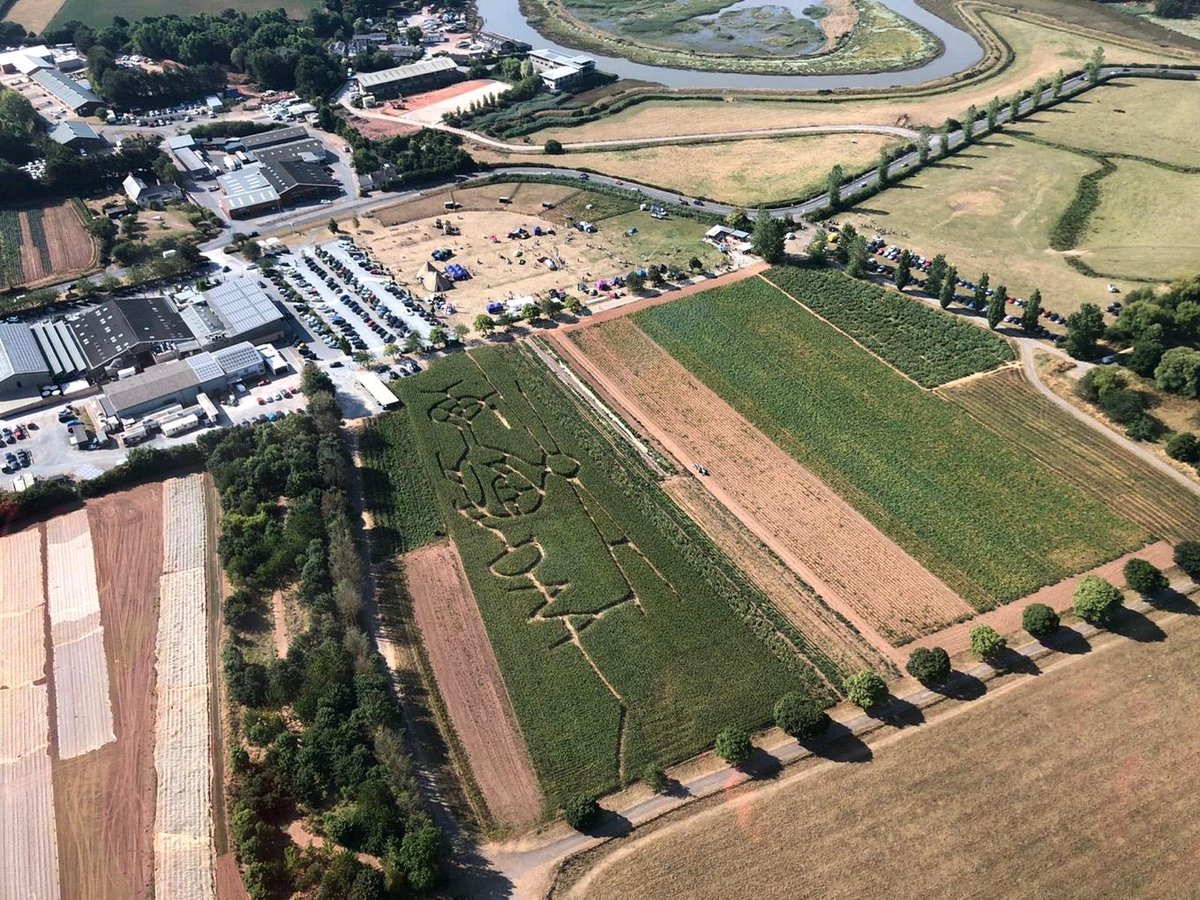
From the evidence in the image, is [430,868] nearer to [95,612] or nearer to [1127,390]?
[95,612]

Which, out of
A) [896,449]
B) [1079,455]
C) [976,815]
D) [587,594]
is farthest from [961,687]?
[1079,455]

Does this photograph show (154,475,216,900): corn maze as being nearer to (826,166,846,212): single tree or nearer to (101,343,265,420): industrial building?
(101,343,265,420): industrial building

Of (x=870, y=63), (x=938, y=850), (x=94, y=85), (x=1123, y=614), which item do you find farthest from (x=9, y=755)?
(x=870, y=63)

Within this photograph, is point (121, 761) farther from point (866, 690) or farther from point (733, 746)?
point (866, 690)

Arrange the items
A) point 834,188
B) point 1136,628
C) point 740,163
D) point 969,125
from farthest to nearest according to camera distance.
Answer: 1. point 740,163
2. point 969,125
3. point 834,188
4. point 1136,628

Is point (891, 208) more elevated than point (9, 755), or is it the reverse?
point (891, 208)

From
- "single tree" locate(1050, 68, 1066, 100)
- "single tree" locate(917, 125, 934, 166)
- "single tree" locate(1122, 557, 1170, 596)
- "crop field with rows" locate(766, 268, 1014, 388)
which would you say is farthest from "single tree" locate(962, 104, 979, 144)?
"single tree" locate(1122, 557, 1170, 596)

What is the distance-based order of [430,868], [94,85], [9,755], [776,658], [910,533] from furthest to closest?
1. [94,85]
2. [910,533]
3. [776,658]
4. [9,755]
5. [430,868]
